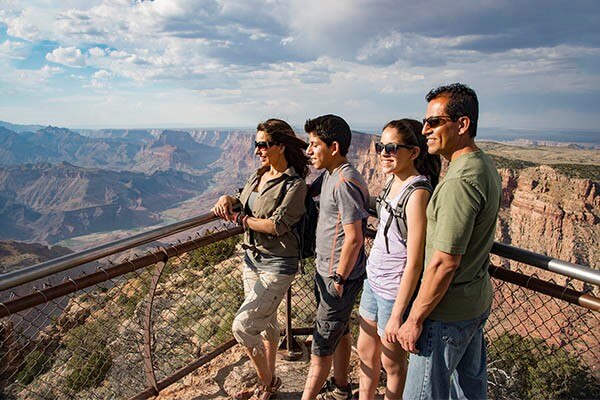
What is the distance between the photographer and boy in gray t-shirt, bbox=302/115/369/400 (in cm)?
234

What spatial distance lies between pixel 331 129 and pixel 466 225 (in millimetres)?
1109

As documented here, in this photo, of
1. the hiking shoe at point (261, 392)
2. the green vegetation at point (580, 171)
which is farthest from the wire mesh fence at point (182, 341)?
the green vegetation at point (580, 171)

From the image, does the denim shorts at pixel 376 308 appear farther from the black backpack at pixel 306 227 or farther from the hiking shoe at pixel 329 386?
the hiking shoe at pixel 329 386

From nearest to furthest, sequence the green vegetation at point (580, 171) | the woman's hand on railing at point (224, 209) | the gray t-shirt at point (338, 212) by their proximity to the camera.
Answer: the gray t-shirt at point (338, 212) < the woman's hand on railing at point (224, 209) < the green vegetation at point (580, 171)

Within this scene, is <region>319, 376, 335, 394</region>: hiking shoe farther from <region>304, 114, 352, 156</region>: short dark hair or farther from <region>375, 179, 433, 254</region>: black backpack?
<region>304, 114, 352, 156</region>: short dark hair

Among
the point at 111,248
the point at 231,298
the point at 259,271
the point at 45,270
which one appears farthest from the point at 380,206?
the point at 231,298

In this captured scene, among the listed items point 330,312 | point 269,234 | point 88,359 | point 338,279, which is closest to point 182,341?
point 88,359

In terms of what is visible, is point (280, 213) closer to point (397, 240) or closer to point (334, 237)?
point (334, 237)

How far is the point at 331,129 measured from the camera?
2.46 metres

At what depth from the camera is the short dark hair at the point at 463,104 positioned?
1816 millimetres

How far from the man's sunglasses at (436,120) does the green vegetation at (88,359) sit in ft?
16.3

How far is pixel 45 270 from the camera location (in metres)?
2.07

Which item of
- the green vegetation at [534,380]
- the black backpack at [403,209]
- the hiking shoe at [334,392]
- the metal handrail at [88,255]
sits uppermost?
the black backpack at [403,209]

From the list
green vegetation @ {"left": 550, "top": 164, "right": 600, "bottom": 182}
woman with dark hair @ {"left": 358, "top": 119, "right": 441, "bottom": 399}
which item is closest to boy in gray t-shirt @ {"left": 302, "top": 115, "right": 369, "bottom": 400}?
woman with dark hair @ {"left": 358, "top": 119, "right": 441, "bottom": 399}
